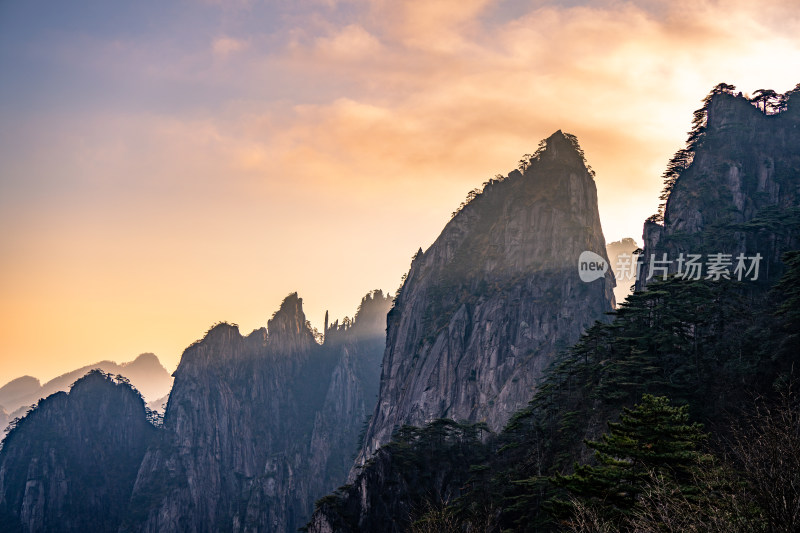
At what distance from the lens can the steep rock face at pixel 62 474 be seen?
176 meters

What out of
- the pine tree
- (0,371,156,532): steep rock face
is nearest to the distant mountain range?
the pine tree

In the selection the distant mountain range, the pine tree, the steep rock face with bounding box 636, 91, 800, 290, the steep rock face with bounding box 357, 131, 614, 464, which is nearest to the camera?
the pine tree

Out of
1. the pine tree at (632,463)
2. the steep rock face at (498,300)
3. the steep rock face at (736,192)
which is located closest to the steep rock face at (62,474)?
the steep rock face at (498,300)

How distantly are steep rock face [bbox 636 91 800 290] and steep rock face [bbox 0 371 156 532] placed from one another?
167671 millimetres

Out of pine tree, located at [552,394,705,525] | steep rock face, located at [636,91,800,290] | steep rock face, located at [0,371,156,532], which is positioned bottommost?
steep rock face, located at [0,371,156,532]

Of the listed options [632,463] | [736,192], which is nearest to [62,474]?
[736,192]

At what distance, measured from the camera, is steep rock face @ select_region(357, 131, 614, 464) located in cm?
11525

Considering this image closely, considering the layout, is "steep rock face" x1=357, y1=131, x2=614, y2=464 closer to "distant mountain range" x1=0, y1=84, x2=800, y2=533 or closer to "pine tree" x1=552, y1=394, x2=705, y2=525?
"distant mountain range" x1=0, y1=84, x2=800, y2=533

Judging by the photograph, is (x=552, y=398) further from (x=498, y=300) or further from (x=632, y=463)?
(x=498, y=300)

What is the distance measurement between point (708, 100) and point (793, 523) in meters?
106

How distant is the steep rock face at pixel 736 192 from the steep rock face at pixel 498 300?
967 inches

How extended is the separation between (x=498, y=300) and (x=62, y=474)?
14560 cm

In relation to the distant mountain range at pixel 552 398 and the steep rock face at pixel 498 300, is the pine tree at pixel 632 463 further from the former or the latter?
the steep rock face at pixel 498 300

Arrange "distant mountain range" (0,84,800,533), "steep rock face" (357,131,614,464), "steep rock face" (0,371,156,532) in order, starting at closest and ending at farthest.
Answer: "distant mountain range" (0,84,800,533) < "steep rock face" (357,131,614,464) < "steep rock face" (0,371,156,532)
